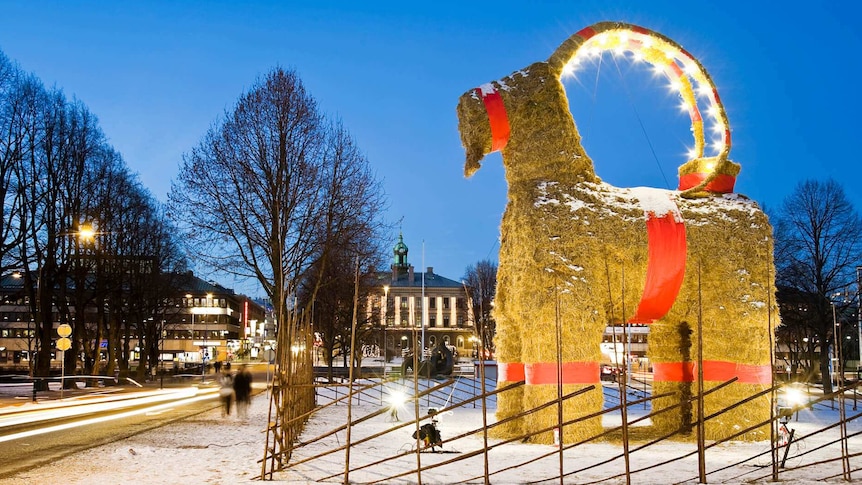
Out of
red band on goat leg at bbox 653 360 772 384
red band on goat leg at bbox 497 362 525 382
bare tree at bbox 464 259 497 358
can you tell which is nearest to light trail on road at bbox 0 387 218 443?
red band on goat leg at bbox 497 362 525 382

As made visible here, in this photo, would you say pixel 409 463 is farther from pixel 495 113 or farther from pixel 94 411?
pixel 94 411

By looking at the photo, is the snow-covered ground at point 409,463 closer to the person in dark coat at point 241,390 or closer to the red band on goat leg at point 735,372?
the red band on goat leg at point 735,372

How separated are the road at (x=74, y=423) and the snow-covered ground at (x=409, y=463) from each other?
0.57m

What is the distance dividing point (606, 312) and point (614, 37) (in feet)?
14.4

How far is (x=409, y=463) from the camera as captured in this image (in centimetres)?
985

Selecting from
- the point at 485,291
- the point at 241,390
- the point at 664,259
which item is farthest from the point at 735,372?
the point at 485,291

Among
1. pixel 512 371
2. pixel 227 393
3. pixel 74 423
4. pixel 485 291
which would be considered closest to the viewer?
pixel 512 371

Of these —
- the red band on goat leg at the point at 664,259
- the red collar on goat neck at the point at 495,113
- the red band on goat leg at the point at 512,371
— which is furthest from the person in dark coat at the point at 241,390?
the red band on goat leg at the point at 664,259

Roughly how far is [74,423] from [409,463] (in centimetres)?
994

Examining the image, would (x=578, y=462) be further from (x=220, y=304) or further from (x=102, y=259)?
(x=220, y=304)

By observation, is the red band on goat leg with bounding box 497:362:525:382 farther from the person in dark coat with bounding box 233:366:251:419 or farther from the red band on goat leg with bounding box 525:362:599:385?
the person in dark coat with bounding box 233:366:251:419

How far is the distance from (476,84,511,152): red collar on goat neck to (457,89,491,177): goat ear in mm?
65

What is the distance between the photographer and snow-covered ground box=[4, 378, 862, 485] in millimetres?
8656

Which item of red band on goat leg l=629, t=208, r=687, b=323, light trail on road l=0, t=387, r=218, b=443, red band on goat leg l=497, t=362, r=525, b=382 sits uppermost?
red band on goat leg l=629, t=208, r=687, b=323
